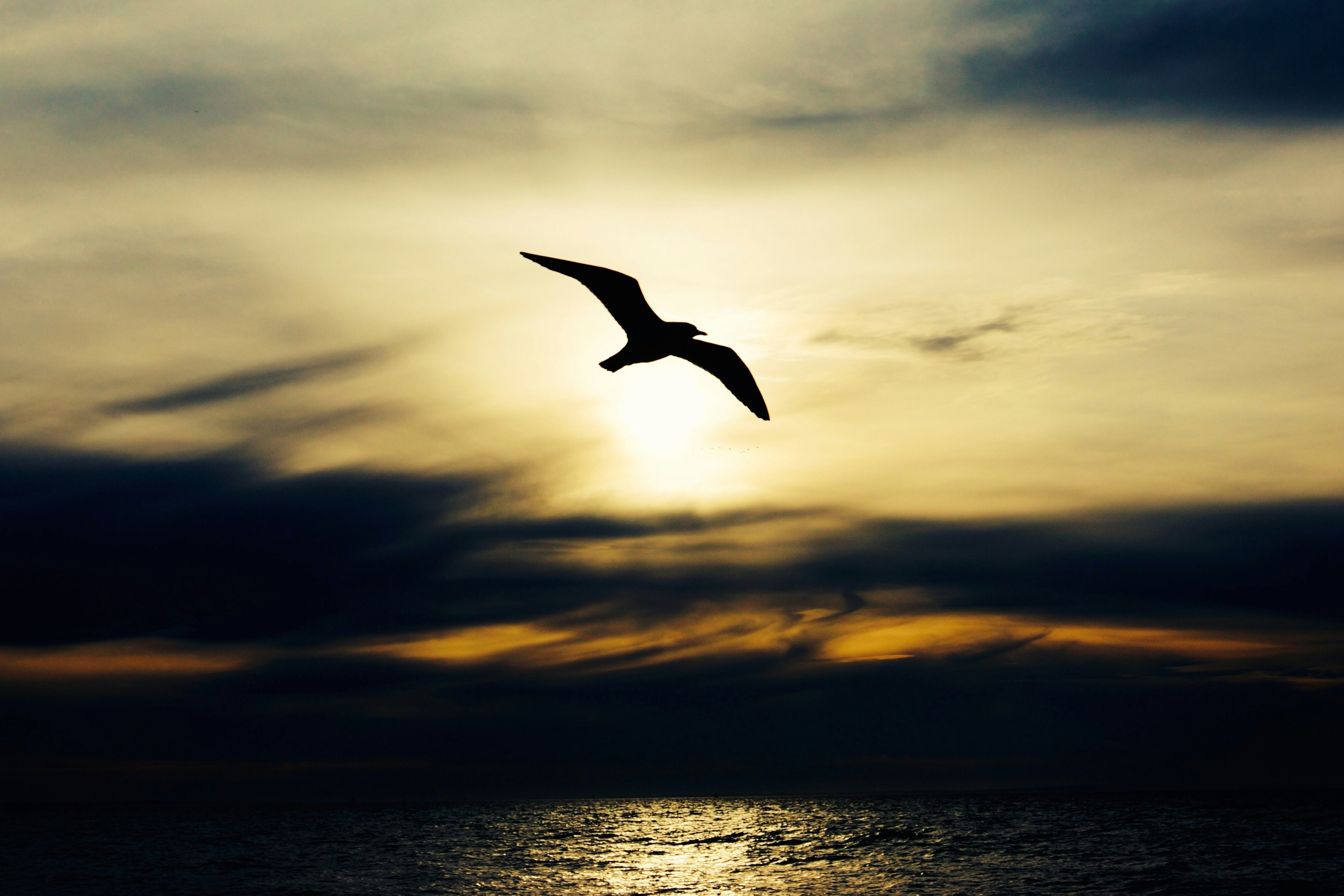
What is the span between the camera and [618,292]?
2303cm

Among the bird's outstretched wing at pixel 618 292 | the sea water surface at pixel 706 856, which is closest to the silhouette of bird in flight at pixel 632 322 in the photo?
the bird's outstretched wing at pixel 618 292

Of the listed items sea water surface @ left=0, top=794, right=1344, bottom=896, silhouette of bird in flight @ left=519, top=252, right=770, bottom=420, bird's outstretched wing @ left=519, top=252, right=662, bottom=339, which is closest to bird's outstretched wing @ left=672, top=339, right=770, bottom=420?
silhouette of bird in flight @ left=519, top=252, right=770, bottom=420

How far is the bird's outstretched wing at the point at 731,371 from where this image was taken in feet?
84.5

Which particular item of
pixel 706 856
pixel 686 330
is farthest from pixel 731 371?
pixel 706 856

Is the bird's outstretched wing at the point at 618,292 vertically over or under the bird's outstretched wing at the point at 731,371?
over

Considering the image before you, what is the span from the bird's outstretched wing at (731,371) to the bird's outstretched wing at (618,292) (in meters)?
2.03

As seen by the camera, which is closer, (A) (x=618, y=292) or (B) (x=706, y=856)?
(A) (x=618, y=292)

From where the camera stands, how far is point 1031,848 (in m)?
79.8

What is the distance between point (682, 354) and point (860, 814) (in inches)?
5850

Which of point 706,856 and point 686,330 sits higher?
point 686,330

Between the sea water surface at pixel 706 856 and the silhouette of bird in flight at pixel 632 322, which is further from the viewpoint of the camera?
the sea water surface at pixel 706 856

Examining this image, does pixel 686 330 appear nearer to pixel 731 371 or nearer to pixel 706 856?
pixel 731 371

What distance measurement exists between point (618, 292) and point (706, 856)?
6613 centimetres

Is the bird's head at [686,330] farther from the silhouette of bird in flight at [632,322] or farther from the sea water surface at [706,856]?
the sea water surface at [706,856]
